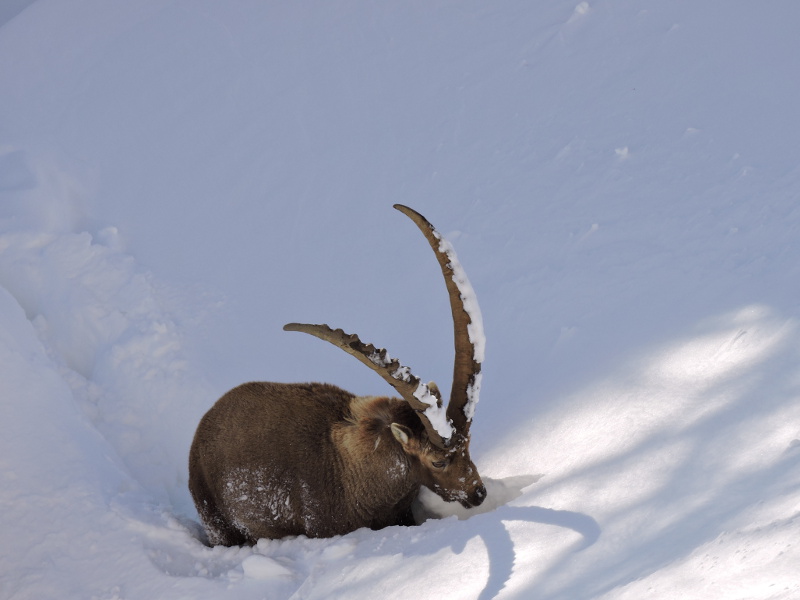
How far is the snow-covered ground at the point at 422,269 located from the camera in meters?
3.71

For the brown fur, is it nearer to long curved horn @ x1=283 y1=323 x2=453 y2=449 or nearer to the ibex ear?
the ibex ear

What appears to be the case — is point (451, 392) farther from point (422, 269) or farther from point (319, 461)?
point (422, 269)

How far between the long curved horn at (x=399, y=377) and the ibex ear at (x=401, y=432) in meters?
0.17

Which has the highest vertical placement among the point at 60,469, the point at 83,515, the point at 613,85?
the point at 613,85

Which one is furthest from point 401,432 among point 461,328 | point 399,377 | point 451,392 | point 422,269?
point 422,269

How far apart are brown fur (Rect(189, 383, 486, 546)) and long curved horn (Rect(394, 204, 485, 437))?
1.00 feet

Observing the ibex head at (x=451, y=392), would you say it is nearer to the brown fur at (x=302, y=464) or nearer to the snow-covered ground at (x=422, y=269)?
the brown fur at (x=302, y=464)

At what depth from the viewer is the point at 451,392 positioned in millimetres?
4465

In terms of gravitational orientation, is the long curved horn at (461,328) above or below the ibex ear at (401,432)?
above

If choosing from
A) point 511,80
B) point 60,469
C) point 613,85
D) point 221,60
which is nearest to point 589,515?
point 60,469

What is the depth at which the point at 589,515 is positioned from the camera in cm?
360

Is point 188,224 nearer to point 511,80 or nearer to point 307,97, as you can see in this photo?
point 307,97

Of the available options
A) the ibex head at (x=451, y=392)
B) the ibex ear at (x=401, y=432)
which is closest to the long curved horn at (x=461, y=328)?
the ibex head at (x=451, y=392)

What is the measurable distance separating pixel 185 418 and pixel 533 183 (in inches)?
139
